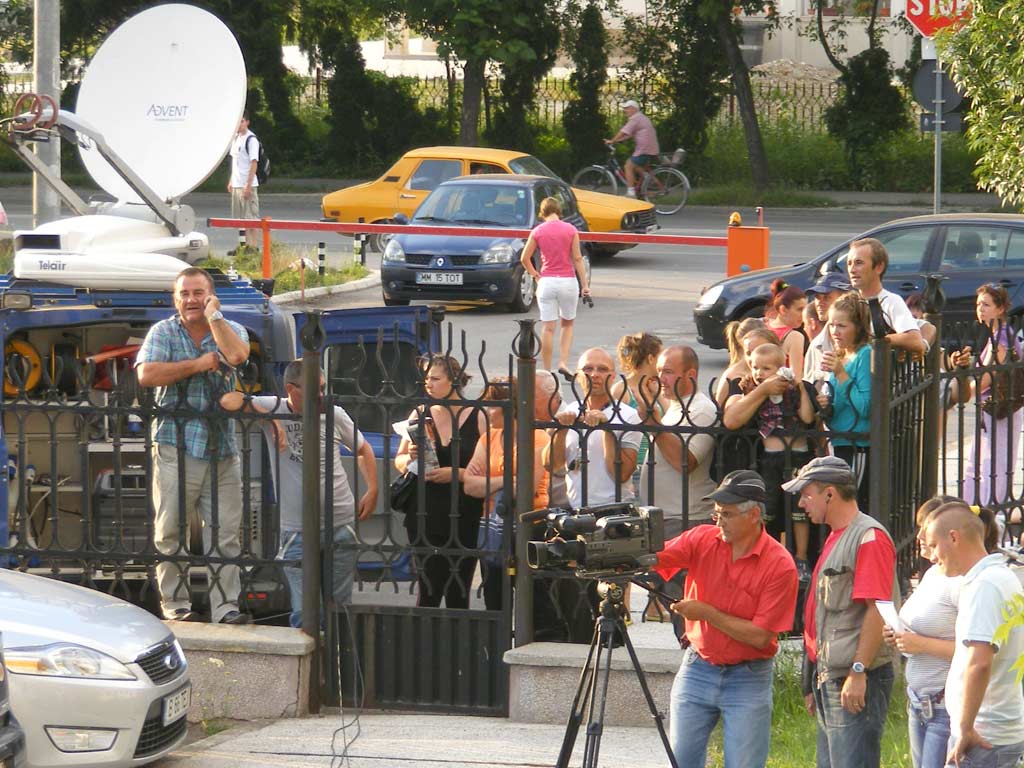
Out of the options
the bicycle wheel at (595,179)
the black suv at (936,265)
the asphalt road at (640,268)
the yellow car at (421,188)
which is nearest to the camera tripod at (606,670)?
the asphalt road at (640,268)

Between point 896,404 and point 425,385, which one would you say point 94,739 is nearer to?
point 425,385

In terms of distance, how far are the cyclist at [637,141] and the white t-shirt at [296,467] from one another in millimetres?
21468

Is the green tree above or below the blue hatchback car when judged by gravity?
above

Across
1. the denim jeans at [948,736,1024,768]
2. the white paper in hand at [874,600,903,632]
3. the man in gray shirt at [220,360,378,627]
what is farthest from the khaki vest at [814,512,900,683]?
the man in gray shirt at [220,360,378,627]

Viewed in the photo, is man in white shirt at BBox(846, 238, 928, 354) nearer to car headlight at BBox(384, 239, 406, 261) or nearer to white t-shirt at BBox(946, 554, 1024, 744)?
white t-shirt at BBox(946, 554, 1024, 744)

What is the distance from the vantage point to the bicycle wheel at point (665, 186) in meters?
29.5

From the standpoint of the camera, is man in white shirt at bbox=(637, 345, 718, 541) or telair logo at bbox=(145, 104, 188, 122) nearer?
man in white shirt at bbox=(637, 345, 718, 541)

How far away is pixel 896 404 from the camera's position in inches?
281

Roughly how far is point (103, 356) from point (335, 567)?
6.62ft

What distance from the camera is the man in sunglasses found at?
19.2 feet

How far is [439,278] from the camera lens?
736 inches

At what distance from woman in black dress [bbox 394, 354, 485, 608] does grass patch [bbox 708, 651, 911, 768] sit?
1.39 metres

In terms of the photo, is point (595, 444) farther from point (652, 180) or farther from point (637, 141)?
point (652, 180)

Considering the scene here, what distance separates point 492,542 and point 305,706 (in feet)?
3.94
